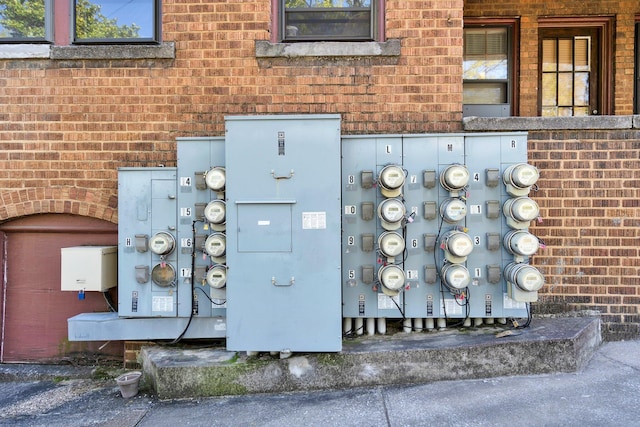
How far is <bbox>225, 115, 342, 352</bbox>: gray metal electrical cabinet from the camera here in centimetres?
335

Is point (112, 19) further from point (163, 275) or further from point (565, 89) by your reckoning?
point (565, 89)

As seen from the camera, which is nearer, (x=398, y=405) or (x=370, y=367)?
(x=398, y=405)

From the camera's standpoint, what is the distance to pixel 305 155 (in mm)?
3346

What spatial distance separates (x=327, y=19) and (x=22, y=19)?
11.4 ft

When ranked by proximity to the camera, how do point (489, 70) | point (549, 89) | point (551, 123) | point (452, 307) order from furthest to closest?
point (549, 89) → point (489, 70) → point (551, 123) → point (452, 307)

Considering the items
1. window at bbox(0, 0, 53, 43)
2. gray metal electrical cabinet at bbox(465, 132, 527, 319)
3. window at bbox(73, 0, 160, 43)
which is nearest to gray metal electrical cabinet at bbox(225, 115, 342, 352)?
gray metal electrical cabinet at bbox(465, 132, 527, 319)

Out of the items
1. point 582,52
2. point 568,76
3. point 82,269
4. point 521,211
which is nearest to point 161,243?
point 82,269

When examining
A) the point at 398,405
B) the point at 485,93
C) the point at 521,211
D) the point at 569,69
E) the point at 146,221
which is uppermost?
the point at 569,69

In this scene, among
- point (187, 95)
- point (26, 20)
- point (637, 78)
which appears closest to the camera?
point (187, 95)

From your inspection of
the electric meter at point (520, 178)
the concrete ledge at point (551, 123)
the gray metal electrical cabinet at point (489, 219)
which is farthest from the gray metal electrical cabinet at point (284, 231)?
the concrete ledge at point (551, 123)

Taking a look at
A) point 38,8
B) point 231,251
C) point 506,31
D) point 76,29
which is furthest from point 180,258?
point 506,31

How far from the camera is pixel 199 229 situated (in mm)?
3809

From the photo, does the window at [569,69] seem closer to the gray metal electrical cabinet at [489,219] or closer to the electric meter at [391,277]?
the gray metal electrical cabinet at [489,219]

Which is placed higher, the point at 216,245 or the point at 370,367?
the point at 216,245
